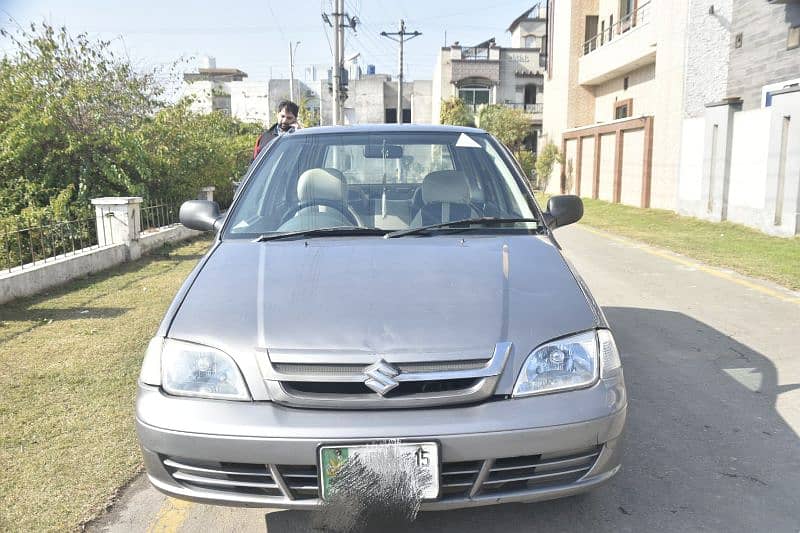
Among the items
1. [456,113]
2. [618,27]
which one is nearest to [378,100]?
[456,113]

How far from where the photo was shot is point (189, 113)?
13.5 meters

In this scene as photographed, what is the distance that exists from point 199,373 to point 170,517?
35.0 inches

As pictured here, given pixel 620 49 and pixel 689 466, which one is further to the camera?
pixel 620 49

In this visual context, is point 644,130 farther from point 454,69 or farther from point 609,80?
point 454,69

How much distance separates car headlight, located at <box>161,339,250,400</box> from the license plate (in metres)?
0.36

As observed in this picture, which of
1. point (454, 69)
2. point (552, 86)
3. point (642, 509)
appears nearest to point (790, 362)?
point (642, 509)

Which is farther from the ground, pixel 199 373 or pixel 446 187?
pixel 446 187

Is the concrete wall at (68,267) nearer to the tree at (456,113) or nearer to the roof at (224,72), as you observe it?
the tree at (456,113)

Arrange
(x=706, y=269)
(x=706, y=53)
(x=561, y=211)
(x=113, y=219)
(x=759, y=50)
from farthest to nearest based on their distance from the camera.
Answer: (x=706, y=53), (x=759, y=50), (x=113, y=219), (x=706, y=269), (x=561, y=211)

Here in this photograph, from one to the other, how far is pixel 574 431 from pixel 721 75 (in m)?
17.4

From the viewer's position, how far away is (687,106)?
712 inches

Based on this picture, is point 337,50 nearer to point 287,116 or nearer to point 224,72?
point 287,116

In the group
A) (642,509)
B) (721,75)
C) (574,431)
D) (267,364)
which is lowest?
(642,509)

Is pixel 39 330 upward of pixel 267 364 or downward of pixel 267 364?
downward
